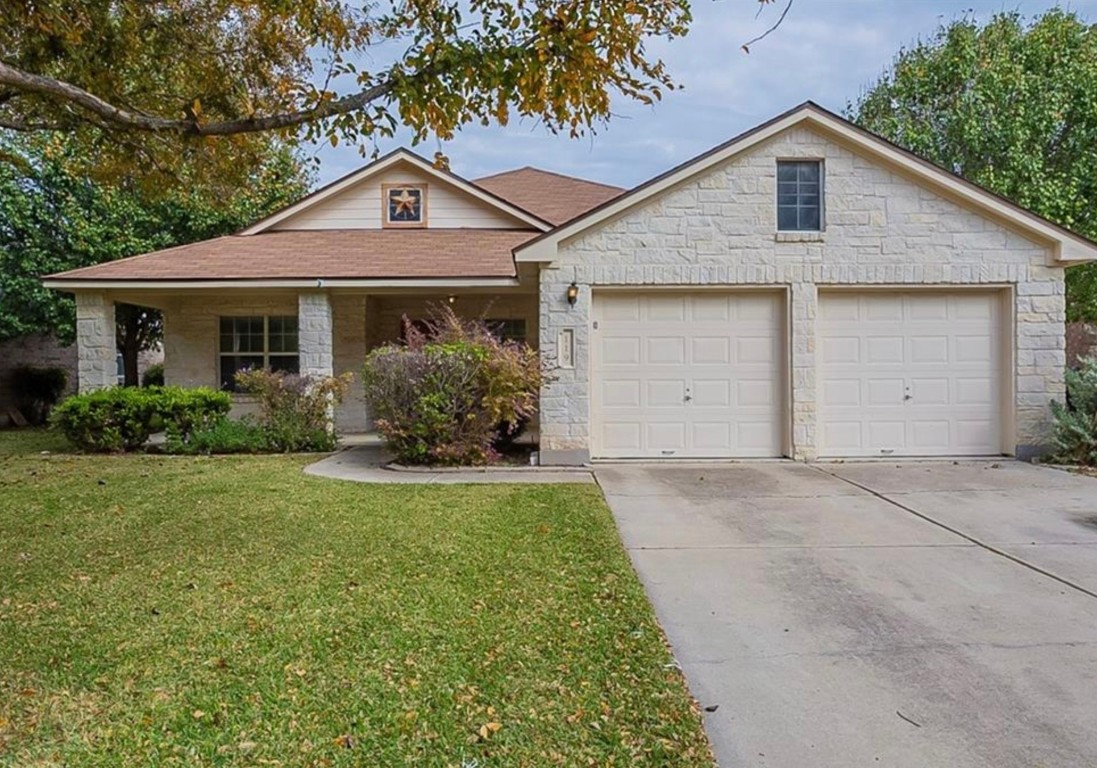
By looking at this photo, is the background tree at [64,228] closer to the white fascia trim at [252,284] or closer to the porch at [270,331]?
the porch at [270,331]

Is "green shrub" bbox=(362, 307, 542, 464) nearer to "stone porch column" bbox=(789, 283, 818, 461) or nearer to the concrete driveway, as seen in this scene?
the concrete driveway

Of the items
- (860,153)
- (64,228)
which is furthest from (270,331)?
(860,153)

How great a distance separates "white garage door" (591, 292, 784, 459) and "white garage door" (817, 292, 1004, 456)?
2.77 feet

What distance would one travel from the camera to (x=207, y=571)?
517 centimetres

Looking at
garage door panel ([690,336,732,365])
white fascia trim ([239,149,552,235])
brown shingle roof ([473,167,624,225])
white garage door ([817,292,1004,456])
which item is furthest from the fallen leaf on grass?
brown shingle roof ([473,167,624,225])

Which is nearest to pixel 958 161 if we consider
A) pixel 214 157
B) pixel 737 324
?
pixel 737 324

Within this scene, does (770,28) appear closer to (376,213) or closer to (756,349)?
(756,349)

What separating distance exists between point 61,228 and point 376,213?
29.4ft

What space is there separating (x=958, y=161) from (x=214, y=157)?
18.8 metres

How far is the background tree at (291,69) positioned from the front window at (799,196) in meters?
5.33

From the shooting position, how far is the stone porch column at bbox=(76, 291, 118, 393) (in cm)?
1257

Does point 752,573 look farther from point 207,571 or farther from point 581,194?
point 581,194

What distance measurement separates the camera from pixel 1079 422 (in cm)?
959

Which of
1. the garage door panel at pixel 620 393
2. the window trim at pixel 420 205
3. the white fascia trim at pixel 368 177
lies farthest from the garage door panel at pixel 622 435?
the window trim at pixel 420 205
